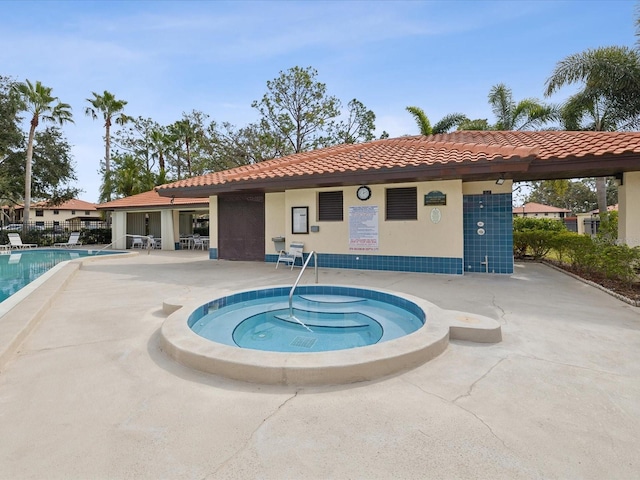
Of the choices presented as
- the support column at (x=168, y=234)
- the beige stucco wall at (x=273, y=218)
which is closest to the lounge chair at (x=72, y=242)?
the support column at (x=168, y=234)

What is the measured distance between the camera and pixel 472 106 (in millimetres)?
19359

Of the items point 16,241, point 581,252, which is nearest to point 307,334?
point 581,252

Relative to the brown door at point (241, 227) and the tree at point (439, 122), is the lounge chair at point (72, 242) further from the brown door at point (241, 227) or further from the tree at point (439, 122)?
the tree at point (439, 122)

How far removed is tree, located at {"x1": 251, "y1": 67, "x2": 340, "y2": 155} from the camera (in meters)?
24.2

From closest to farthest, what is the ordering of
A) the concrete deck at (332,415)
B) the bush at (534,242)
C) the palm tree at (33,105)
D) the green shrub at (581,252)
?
the concrete deck at (332,415)
the green shrub at (581,252)
the bush at (534,242)
the palm tree at (33,105)

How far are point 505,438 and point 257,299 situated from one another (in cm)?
525

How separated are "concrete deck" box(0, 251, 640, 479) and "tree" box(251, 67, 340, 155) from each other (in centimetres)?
2245

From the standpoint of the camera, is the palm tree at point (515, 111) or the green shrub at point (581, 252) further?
the palm tree at point (515, 111)

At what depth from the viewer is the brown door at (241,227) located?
42.9 feet

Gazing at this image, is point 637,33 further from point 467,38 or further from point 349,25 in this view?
point 349,25

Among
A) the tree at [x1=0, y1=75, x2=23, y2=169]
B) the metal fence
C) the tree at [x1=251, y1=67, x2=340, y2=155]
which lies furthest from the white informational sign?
the tree at [x1=0, y1=75, x2=23, y2=169]

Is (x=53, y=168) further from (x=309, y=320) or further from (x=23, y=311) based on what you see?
(x=309, y=320)

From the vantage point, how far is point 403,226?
31.9 ft

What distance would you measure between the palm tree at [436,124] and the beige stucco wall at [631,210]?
1181 cm
